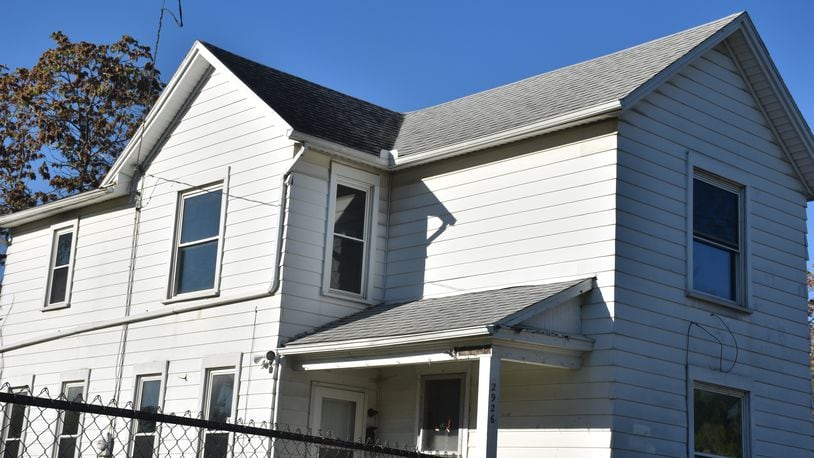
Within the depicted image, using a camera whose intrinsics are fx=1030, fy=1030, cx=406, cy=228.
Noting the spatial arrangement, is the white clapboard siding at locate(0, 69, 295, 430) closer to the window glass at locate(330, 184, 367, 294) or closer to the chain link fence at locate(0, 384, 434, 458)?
the chain link fence at locate(0, 384, 434, 458)

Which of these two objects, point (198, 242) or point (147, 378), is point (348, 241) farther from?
point (147, 378)

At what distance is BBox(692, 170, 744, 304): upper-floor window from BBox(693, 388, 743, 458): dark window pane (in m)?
1.34

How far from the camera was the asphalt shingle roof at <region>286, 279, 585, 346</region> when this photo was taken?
11578 mm

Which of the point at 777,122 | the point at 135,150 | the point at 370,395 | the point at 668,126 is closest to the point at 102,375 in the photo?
the point at 135,150

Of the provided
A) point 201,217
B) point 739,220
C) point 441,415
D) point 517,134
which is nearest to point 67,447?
point 201,217

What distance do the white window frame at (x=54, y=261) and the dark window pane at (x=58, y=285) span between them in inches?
1.5

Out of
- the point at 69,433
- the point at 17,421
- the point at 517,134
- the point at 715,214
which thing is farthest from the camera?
the point at 17,421

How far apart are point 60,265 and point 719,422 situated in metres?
11.8

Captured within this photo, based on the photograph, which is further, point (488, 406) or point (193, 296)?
point (193, 296)

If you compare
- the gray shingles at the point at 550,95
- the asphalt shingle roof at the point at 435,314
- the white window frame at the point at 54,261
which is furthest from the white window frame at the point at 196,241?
the white window frame at the point at 54,261

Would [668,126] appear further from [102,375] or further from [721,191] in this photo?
[102,375]

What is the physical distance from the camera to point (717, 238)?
13430 millimetres

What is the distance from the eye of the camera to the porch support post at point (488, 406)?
34.7 ft

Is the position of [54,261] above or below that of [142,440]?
above
